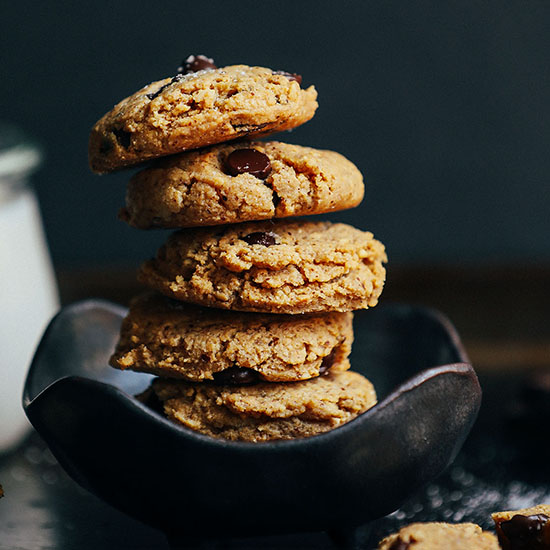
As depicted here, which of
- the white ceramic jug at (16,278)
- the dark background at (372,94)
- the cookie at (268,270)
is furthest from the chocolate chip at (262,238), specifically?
the dark background at (372,94)

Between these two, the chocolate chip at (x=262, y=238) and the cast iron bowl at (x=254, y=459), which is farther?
the chocolate chip at (x=262, y=238)

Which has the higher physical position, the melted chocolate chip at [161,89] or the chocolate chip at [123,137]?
the melted chocolate chip at [161,89]

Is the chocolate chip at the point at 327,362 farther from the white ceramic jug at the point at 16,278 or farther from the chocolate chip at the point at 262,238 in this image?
the white ceramic jug at the point at 16,278

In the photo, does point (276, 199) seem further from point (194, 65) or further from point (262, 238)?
point (194, 65)

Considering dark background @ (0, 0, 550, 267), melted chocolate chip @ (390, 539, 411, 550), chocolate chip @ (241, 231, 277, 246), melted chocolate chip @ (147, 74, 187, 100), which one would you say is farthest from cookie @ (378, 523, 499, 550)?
dark background @ (0, 0, 550, 267)

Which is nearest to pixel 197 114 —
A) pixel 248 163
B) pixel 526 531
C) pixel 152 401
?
pixel 248 163

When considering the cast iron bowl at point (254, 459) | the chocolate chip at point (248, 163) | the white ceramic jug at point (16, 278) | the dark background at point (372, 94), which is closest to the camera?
the cast iron bowl at point (254, 459)
